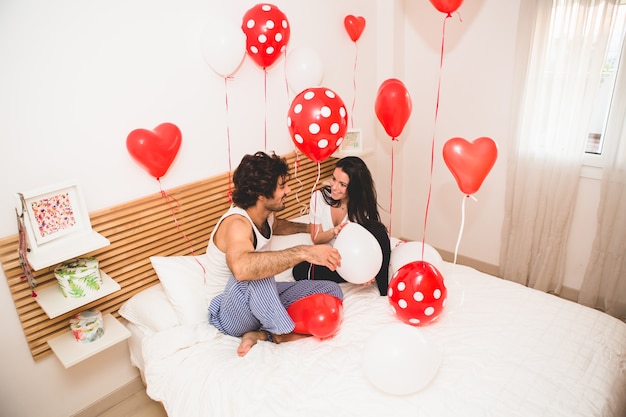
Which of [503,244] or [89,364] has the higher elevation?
[503,244]

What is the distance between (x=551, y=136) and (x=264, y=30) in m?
1.88

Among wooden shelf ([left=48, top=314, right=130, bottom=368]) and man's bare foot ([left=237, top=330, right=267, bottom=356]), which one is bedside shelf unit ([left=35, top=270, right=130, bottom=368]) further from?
man's bare foot ([left=237, top=330, right=267, bottom=356])

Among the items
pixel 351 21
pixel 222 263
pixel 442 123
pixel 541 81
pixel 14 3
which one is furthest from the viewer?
pixel 442 123

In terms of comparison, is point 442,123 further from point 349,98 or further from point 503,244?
point 503,244

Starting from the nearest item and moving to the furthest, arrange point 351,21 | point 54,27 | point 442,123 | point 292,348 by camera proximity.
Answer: point 54,27, point 292,348, point 351,21, point 442,123

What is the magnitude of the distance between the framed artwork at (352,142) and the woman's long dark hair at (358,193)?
0.54m

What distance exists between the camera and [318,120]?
6.19ft

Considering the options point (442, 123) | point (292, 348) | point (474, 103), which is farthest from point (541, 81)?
point (292, 348)

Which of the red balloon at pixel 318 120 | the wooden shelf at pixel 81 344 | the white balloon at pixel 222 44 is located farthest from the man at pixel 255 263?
the white balloon at pixel 222 44

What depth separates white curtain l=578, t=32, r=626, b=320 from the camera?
2324 millimetres

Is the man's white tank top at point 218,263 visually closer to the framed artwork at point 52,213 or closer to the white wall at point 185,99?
the white wall at point 185,99

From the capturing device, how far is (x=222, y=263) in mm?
1964

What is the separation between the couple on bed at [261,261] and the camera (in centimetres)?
179

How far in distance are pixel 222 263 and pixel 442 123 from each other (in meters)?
2.07
